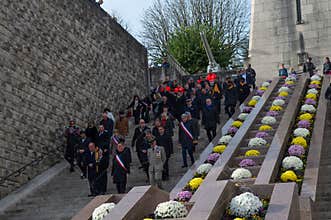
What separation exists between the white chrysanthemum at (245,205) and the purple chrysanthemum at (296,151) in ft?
13.3

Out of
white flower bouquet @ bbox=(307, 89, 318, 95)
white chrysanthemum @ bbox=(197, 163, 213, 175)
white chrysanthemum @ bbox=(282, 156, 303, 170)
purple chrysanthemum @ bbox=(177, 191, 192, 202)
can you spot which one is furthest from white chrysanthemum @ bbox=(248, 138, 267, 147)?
white flower bouquet @ bbox=(307, 89, 318, 95)

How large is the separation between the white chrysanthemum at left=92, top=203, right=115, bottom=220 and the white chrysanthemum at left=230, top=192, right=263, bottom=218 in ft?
6.45

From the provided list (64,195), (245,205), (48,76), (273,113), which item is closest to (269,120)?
(273,113)

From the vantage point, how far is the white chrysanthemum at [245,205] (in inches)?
350

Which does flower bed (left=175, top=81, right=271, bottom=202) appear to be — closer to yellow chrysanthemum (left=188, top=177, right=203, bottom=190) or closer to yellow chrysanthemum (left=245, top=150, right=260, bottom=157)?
yellow chrysanthemum (left=188, top=177, right=203, bottom=190)

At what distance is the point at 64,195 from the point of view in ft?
48.6

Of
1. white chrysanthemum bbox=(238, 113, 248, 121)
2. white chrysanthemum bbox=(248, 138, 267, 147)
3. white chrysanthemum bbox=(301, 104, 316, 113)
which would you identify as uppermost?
white chrysanthemum bbox=(301, 104, 316, 113)

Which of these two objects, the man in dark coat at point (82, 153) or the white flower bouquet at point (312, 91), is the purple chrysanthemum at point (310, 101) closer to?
the white flower bouquet at point (312, 91)

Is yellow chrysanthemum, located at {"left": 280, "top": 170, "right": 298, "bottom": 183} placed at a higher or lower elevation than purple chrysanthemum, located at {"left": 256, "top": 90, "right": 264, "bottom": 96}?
lower

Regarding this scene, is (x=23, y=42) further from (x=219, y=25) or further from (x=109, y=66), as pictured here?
(x=219, y=25)

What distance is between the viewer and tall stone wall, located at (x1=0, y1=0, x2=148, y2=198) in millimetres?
16188

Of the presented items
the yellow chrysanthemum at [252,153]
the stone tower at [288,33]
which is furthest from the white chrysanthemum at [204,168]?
the stone tower at [288,33]

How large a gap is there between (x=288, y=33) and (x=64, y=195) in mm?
16719

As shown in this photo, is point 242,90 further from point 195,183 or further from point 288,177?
point 288,177
